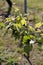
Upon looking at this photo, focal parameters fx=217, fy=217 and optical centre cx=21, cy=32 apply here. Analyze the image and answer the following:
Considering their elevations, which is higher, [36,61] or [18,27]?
[18,27]

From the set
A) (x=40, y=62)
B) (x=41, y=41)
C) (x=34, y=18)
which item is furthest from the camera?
(x=34, y=18)

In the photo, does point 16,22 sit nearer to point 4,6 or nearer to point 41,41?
point 41,41

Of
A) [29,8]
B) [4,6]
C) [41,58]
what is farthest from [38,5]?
[41,58]

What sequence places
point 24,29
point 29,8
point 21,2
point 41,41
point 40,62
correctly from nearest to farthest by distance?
1. point 41,41
2. point 24,29
3. point 40,62
4. point 29,8
5. point 21,2

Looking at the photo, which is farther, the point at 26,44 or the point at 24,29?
the point at 24,29

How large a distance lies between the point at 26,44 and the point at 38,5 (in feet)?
19.6

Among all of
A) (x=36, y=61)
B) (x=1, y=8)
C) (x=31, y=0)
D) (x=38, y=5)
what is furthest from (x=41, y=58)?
(x=31, y=0)

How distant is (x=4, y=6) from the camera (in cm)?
694

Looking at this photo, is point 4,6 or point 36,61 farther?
point 4,6

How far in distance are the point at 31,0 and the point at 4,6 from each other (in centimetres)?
126

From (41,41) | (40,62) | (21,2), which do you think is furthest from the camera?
(21,2)

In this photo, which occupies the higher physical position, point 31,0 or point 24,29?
point 24,29

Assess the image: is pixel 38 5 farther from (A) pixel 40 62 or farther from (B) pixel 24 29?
(B) pixel 24 29

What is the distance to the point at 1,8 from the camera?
256 inches
